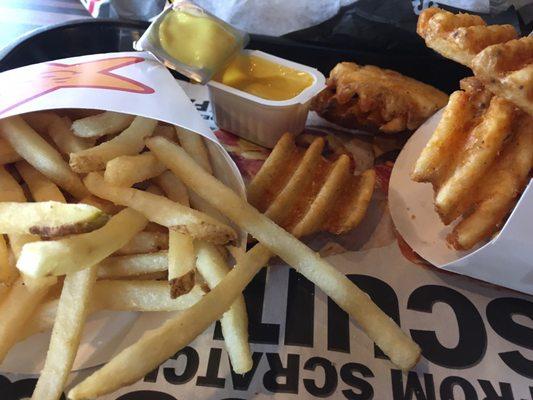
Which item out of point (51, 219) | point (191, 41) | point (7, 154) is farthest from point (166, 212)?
point (191, 41)

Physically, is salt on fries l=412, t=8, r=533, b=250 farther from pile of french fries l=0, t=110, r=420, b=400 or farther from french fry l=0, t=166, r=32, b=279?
french fry l=0, t=166, r=32, b=279

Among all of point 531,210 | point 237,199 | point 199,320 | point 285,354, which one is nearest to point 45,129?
point 237,199

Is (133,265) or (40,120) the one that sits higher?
(40,120)

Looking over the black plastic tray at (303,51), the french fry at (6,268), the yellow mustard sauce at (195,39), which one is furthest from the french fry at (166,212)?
the black plastic tray at (303,51)

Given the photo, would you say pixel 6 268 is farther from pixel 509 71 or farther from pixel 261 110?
pixel 509 71

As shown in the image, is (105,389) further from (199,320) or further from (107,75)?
(107,75)

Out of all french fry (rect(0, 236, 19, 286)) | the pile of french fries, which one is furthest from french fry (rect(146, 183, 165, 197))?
french fry (rect(0, 236, 19, 286))
